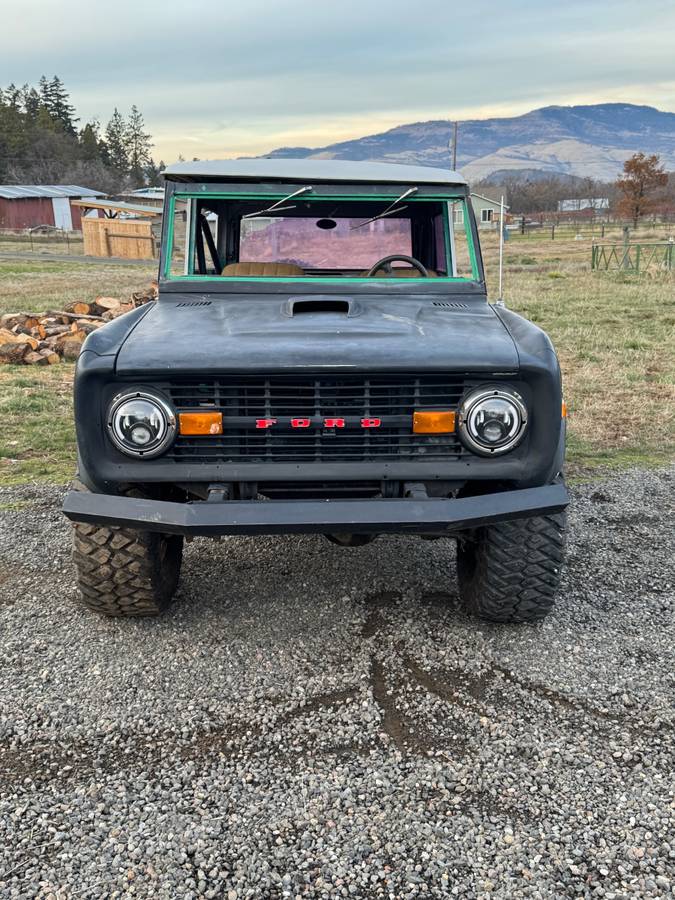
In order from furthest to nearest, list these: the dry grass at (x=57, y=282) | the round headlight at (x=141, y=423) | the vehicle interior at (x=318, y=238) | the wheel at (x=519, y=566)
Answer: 1. the dry grass at (x=57, y=282)
2. the vehicle interior at (x=318, y=238)
3. the wheel at (x=519, y=566)
4. the round headlight at (x=141, y=423)

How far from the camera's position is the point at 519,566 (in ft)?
11.3

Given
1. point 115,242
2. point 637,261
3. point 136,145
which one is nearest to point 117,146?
point 136,145

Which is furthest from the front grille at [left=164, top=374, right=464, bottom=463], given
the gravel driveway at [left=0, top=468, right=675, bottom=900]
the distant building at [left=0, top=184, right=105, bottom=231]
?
the distant building at [left=0, top=184, right=105, bottom=231]

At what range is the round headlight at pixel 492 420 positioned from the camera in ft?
10.3

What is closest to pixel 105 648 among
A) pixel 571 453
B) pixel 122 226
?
pixel 571 453

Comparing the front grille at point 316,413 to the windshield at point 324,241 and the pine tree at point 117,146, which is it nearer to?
the windshield at point 324,241

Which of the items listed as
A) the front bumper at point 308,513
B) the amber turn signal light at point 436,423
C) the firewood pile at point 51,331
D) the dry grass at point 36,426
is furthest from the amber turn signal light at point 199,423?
the firewood pile at point 51,331

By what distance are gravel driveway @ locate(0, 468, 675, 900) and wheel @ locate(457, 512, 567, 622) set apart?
17 cm

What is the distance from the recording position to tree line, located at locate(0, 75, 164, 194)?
74.3 meters

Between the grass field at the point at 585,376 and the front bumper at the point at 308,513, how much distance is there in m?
3.03

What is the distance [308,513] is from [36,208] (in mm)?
57679

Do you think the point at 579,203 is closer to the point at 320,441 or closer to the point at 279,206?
the point at 279,206

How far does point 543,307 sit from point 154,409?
44.0ft

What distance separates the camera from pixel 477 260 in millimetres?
4297
